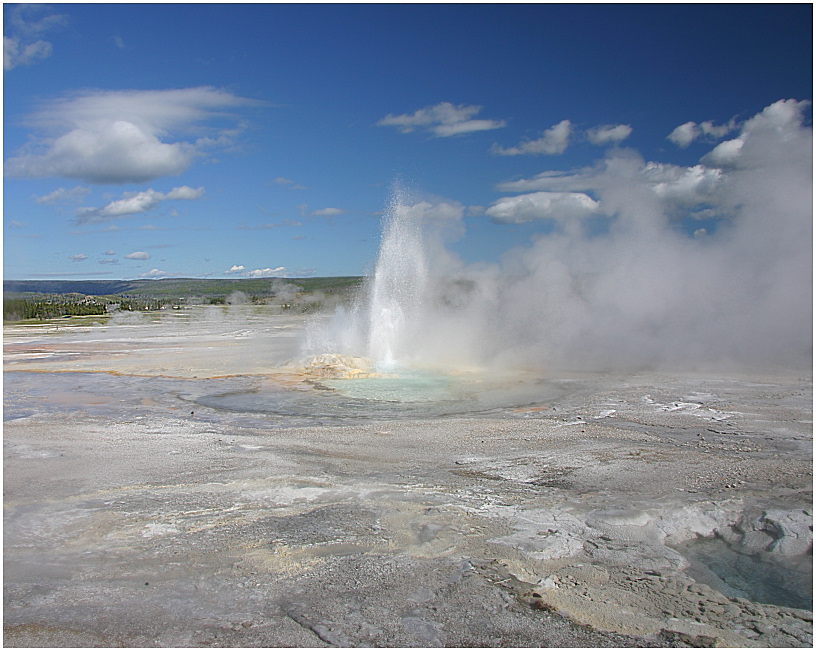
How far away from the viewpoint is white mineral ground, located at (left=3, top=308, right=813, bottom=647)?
145 inches

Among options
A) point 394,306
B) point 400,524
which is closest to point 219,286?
point 394,306

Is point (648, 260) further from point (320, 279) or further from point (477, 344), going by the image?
point (320, 279)

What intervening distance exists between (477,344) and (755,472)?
39.1ft

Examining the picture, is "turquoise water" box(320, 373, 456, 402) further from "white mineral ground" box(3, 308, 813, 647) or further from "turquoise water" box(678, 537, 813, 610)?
"turquoise water" box(678, 537, 813, 610)

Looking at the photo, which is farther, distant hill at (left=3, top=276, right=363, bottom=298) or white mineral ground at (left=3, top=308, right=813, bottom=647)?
distant hill at (left=3, top=276, right=363, bottom=298)

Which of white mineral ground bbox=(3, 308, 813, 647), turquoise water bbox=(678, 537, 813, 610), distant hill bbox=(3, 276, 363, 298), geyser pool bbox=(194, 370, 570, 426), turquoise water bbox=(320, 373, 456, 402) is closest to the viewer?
white mineral ground bbox=(3, 308, 813, 647)

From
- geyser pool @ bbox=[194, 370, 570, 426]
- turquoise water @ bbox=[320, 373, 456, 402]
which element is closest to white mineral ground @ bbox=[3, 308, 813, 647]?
geyser pool @ bbox=[194, 370, 570, 426]

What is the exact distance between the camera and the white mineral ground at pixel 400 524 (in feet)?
12.1

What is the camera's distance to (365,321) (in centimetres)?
1972

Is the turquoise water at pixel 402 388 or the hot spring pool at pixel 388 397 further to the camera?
the turquoise water at pixel 402 388

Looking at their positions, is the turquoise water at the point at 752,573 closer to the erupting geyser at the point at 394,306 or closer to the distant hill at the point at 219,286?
the erupting geyser at the point at 394,306

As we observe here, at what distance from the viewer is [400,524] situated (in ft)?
16.9

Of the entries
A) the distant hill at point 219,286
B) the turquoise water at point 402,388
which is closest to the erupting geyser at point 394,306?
the turquoise water at point 402,388

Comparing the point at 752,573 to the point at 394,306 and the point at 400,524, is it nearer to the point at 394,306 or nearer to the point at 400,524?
the point at 400,524
